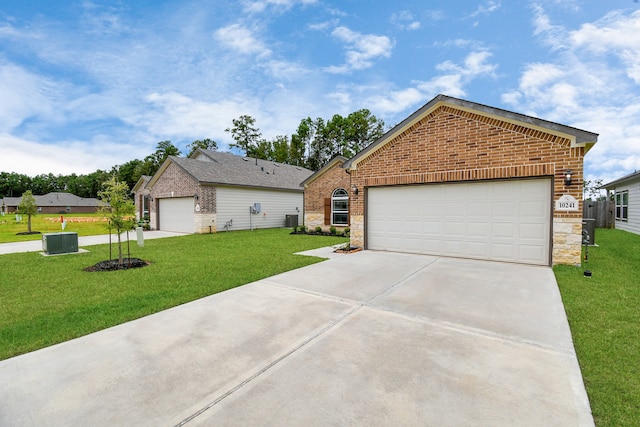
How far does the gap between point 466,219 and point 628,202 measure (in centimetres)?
1454

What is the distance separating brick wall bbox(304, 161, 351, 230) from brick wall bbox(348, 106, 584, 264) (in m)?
5.95

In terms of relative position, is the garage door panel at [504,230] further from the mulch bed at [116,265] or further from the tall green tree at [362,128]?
the tall green tree at [362,128]

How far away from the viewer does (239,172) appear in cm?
2045

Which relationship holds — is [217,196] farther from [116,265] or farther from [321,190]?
[116,265]

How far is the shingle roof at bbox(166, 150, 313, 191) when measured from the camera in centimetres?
1770

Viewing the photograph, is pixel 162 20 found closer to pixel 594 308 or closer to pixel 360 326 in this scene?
pixel 360 326

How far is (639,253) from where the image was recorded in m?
9.15

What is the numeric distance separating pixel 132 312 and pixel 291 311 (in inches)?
95.3

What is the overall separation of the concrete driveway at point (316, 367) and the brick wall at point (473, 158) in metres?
3.48

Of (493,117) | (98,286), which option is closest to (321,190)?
(493,117)

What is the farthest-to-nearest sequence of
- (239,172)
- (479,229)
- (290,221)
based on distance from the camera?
(290,221)
(239,172)
(479,229)

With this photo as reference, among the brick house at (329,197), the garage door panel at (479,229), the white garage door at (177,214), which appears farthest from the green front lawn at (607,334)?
the white garage door at (177,214)

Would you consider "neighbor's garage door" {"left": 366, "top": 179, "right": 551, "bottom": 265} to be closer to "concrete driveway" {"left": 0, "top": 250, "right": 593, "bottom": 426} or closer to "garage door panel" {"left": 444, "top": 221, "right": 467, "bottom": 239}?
"garage door panel" {"left": 444, "top": 221, "right": 467, "bottom": 239}

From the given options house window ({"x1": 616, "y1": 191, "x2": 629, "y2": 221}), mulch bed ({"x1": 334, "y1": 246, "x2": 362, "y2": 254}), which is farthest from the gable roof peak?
house window ({"x1": 616, "y1": 191, "x2": 629, "y2": 221})
